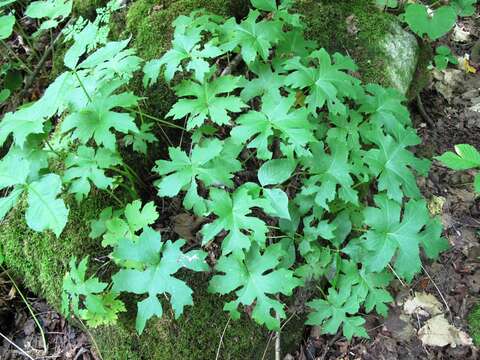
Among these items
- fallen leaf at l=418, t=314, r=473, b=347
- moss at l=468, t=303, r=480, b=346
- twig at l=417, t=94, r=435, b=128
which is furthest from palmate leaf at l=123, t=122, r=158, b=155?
twig at l=417, t=94, r=435, b=128

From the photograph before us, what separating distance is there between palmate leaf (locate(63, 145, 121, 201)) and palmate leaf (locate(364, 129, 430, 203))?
151 cm

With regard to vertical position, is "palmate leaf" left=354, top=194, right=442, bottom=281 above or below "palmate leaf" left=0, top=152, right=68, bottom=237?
below

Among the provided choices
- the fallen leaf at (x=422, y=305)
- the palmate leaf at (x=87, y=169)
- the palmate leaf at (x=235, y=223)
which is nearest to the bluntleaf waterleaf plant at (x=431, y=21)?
the fallen leaf at (x=422, y=305)

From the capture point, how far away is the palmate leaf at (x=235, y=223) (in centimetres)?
226

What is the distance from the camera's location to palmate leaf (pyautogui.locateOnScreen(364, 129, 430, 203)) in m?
2.62

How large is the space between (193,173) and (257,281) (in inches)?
26.4

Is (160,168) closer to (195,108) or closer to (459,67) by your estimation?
(195,108)

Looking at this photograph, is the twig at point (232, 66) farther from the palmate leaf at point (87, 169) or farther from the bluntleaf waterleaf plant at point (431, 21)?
the bluntleaf waterleaf plant at point (431, 21)

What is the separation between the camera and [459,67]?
14.3 ft

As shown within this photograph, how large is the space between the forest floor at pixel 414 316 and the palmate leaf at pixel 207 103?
4.97 feet

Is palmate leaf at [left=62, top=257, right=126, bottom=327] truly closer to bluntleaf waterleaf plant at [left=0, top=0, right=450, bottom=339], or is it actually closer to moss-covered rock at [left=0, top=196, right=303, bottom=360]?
bluntleaf waterleaf plant at [left=0, top=0, right=450, bottom=339]

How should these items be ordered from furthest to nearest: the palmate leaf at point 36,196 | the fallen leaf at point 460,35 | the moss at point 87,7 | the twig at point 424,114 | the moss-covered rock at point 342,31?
the fallen leaf at point 460,35 → the twig at point 424,114 → the moss at point 87,7 → the moss-covered rock at point 342,31 → the palmate leaf at point 36,196

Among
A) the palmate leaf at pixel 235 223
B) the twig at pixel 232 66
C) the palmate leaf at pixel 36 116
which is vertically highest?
the palmate leaf at pixel 36 116

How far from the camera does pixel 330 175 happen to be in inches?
102
